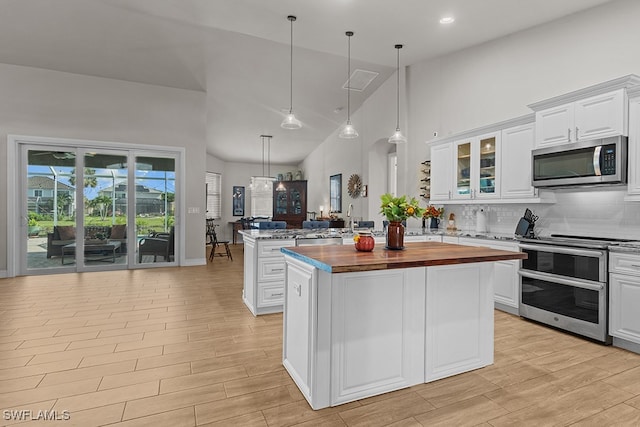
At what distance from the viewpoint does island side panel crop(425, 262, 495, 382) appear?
2227mm

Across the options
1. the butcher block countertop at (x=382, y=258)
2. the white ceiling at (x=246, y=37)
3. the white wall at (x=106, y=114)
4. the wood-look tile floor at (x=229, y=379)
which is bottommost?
the wood-look tile floor at (x=229, y=379)

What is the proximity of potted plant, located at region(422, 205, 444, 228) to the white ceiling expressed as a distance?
7.89ft

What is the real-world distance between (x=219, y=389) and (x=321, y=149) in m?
8.24

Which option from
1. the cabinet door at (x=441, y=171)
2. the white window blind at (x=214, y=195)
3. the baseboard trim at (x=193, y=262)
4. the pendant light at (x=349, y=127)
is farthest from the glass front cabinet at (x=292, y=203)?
the cabinet door at (x=441, y=171)

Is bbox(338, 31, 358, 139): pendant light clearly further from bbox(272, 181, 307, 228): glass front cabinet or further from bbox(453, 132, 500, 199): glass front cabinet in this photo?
bbox(272, 181, 307, 228): glass front cabinet

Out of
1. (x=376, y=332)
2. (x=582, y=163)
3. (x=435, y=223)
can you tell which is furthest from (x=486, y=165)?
(x=376, y=332)

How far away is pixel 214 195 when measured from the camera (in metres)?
10.6

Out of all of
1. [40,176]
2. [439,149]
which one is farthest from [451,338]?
[40,176]

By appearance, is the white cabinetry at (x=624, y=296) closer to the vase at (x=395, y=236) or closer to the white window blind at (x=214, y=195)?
the vase at (x=395, y=236)

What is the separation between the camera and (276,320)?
11.5 feet

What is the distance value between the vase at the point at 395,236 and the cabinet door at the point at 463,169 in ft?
8.38

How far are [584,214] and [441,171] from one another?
1.91 m

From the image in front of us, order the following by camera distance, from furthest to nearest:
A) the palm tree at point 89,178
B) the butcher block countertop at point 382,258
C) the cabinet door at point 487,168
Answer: the palm tree at point 89,178 → the cabinet door at point 487,168 → the butcher block countertop at point 382,258

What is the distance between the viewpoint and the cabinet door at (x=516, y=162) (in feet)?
12.5
